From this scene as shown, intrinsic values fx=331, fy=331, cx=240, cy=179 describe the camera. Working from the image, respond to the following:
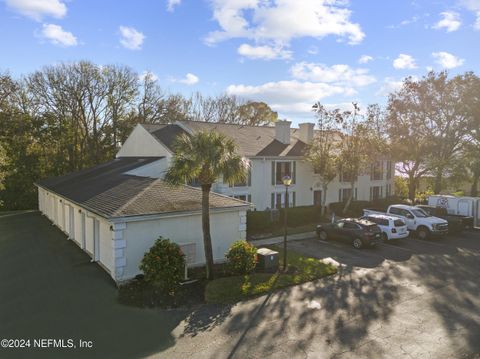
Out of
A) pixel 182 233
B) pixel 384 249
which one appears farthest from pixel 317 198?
pixel 182 233

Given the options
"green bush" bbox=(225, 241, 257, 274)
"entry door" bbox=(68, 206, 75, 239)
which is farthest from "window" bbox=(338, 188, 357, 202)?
"entry door" bbox=(68, 206, 75, 239)

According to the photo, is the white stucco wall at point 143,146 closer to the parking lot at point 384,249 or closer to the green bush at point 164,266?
the parking lot at point 384,249

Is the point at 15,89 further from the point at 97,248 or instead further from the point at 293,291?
the point at 293,291

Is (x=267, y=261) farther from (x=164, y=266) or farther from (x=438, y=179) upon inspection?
(x=438, y=179)

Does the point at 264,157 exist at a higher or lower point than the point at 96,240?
higher

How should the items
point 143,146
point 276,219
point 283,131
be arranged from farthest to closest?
point 283,131, point 143,146, point 276,219

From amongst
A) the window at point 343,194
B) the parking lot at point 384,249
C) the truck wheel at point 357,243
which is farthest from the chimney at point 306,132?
the truck wheel at point 357,243

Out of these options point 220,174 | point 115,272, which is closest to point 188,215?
point 220,174

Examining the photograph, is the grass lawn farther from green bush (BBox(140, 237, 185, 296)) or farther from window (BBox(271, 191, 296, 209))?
window (BBox(271, 191, 296, 209))
